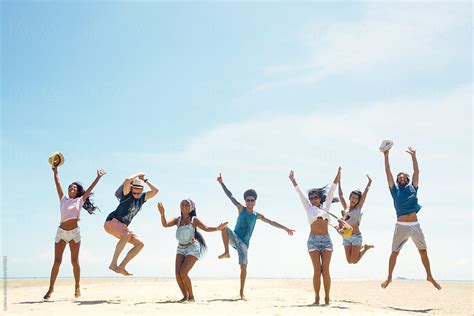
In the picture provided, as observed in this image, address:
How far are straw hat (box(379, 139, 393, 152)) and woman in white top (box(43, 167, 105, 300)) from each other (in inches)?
287

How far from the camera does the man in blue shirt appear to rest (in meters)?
12.2

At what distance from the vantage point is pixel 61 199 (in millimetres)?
12305

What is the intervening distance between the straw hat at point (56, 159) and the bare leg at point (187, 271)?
4472 mm

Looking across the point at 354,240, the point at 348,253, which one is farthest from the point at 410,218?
the point at 348,253

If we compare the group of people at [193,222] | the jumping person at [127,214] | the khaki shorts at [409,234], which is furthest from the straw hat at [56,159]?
the khaki shorts at [409,234]

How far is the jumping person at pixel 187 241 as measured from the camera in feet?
36.8

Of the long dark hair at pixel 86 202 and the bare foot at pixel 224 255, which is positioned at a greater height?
the long dark hair at pixel 86 202

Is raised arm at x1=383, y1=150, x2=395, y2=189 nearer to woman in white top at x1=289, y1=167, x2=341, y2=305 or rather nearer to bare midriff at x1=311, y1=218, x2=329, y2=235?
woman in white top at x1=289, y1=167, x2=341, y2=305

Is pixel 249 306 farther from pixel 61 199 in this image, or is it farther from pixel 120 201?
pixel 61 199

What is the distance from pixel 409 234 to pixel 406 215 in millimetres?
487

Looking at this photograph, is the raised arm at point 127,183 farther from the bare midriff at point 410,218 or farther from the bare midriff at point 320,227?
the bare midriff at point 410,218

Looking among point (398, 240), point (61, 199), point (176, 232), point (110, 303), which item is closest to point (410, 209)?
point (398, 240)

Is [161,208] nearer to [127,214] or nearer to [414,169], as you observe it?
[127,214]

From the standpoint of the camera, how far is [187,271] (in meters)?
11.2
